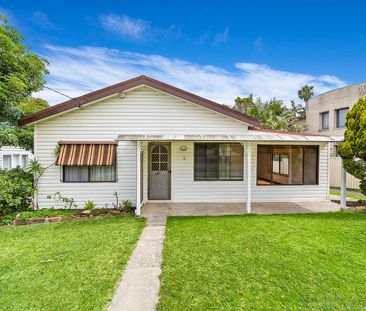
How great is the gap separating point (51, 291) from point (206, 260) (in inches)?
105

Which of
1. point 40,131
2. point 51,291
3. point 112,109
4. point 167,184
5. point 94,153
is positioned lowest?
point 51,291

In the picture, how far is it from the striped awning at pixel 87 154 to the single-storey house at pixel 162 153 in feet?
0.12

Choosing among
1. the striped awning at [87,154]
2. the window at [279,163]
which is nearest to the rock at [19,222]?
the striped awning at [87,154]

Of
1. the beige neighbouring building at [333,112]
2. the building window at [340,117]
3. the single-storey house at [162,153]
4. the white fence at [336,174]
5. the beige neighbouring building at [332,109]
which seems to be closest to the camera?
the single-storey house at [162,153]

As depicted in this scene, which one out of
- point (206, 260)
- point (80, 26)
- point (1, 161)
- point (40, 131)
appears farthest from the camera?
point (1, 161)

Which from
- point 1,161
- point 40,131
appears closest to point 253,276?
point 40,131

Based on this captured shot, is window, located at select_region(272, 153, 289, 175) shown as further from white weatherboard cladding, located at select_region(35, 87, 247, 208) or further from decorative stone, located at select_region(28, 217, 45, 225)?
decorative stone, located at select_region(28, 217, 45, 225)

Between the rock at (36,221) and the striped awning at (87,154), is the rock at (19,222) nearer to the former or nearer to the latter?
the rock at (36,221)

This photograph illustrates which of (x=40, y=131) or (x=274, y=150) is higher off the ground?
(x=40, y=131)

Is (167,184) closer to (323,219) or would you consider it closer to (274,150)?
(274,150)

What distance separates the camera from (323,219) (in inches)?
279

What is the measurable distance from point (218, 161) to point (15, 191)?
7.53 meters

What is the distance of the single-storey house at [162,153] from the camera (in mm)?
8547

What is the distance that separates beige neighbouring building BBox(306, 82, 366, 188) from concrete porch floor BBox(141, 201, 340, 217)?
7101 mm
